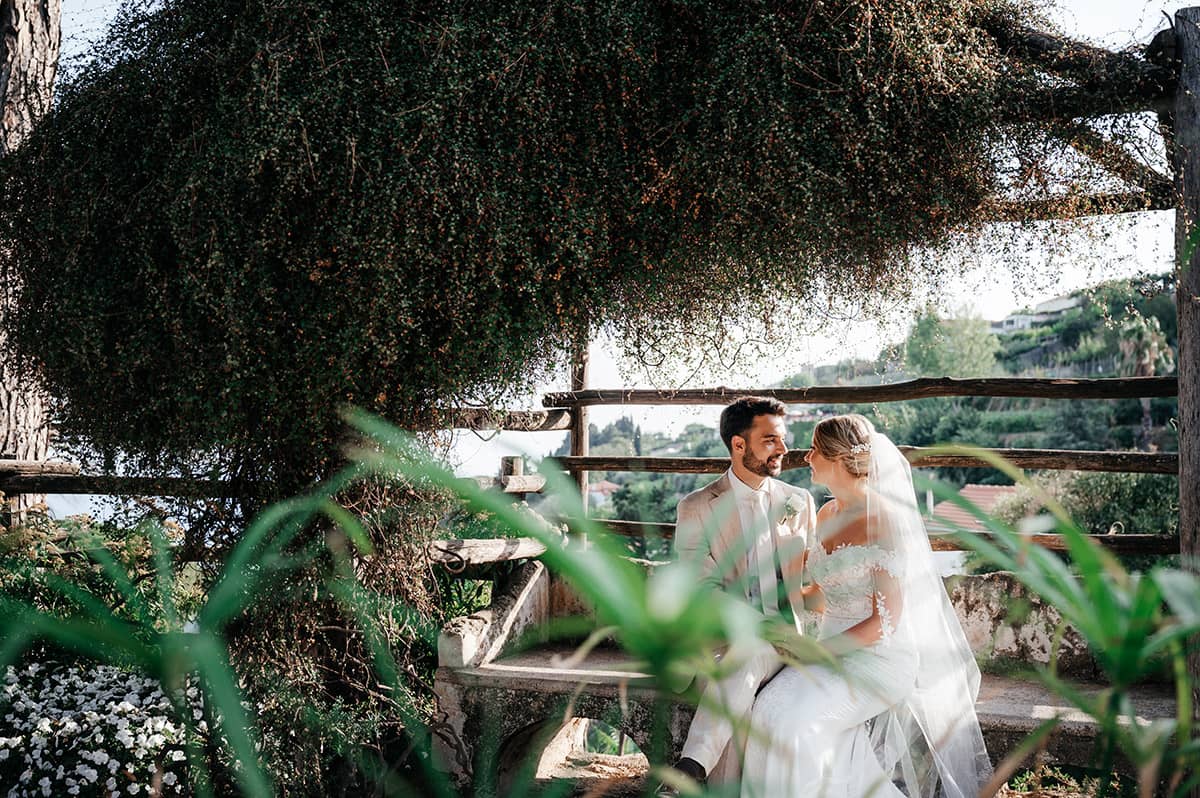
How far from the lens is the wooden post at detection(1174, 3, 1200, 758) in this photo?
165 inches

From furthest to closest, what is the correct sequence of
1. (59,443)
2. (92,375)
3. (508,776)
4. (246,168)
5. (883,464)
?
1. (508,776)
2. (59,443)
3. (92,375)
4. (246,168)
5. (883,464)

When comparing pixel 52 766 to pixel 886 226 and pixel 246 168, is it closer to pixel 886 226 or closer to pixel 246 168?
pixel 246 168

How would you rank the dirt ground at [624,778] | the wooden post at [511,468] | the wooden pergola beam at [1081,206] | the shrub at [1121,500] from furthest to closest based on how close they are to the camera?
the shrub at [1121,500] < the wooden post at [511,468] < the dirt ground at [624,778] < the wooden pergola beam at [1081,206]

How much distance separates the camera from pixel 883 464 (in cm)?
381

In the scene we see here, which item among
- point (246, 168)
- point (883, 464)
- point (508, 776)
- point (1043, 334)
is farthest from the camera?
point (1043, 334)

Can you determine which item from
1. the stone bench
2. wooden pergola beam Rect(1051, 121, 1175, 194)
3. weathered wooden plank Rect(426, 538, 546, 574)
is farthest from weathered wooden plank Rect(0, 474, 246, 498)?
wooden pergola beam Rect(1051, 121, 1175, 194)

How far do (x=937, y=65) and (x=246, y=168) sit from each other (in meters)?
2.98

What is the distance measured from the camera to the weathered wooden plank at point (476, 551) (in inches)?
200

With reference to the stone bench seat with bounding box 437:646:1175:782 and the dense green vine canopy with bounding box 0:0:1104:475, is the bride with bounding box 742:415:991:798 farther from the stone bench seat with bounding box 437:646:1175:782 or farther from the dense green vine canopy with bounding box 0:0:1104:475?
the dense green vine canopy with bounding box 0:0:1104:475

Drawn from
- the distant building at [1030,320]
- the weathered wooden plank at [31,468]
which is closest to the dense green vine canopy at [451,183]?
the weathered wooden plank at [31,468]

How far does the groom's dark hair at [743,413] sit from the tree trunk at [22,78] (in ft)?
15.1

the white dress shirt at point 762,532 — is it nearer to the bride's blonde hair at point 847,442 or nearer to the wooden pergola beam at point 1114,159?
the bride's blonde hair at point 847,442

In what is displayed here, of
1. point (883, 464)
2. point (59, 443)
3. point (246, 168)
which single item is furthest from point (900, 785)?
point (59, 443)

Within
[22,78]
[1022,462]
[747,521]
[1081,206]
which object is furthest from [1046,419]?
[22,78]
